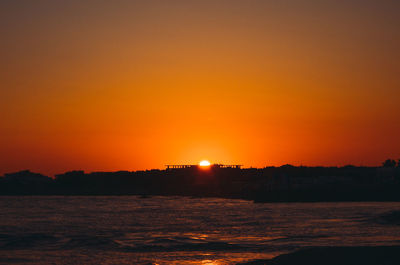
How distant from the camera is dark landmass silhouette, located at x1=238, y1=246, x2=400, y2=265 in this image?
107 feet

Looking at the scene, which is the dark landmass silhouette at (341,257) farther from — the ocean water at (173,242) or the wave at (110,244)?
the wave at (110,244)

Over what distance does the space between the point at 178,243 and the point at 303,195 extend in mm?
120197

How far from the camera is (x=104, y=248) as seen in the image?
46.1 meters

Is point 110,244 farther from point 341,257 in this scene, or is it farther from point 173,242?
point 341,257

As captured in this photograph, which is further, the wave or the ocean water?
the wave

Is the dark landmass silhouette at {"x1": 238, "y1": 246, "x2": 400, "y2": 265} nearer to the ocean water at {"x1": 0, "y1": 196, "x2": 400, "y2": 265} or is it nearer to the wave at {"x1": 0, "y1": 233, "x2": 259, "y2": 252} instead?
the ocean water at {"x1": 0, "y1": 196, "x2": 400, "y2": 265}

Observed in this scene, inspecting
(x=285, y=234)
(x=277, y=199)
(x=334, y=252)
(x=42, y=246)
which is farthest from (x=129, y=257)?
(x=277, y=199)

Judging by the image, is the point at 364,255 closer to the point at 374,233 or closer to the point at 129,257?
the point at 129,257

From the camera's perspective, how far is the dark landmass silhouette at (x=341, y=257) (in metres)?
32.6

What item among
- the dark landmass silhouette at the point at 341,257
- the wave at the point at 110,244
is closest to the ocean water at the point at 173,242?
the wave at the point at 110,244

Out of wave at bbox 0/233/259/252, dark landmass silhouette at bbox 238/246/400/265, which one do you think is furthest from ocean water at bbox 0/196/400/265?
dark landmass silhouette at bbox 238/246/400/265

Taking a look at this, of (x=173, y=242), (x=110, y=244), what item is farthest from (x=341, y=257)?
(x=110, y=244)

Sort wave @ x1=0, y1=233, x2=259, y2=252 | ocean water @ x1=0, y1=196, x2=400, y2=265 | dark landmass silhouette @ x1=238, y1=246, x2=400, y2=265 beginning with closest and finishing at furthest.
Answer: dark landmass silhouette @ x1=238, y1=246, x2=400, y2=265 < ocean water @ x1=0, y1=196, x2=400, y2=265 < wave @ x1=0, y1=233, x2=259, y2=252

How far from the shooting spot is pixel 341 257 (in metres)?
33.9
